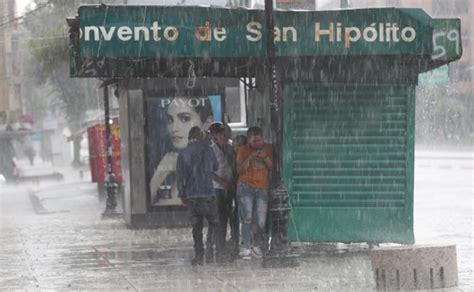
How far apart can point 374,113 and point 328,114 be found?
0.65 meters

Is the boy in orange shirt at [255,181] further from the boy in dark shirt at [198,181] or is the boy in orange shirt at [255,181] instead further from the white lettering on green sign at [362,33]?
the white lettering on green sign at [362,33]

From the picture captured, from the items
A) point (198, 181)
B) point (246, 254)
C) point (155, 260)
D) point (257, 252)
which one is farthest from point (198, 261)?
point (155, 260)

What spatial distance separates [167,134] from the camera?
20891 mm

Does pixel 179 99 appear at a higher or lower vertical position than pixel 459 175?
higher

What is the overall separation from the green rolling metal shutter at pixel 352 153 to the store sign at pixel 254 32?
3.82 feet

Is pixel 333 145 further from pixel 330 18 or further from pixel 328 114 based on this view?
pixel 330 18

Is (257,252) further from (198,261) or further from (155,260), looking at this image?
(155,260)

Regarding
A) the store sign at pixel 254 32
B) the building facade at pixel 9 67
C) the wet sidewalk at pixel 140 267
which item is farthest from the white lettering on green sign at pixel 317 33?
the building facade at pixel 9 67

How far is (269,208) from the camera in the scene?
14.0 m

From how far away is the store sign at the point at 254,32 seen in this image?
13.6 meters

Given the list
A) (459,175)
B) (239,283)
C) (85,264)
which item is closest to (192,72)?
(85,264)

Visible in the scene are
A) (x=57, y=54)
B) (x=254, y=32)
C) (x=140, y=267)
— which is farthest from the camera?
(x=57, y=54)

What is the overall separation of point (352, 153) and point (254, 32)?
2.38m

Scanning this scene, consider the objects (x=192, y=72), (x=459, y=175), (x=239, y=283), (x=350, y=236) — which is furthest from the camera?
(x=459, y=175)
